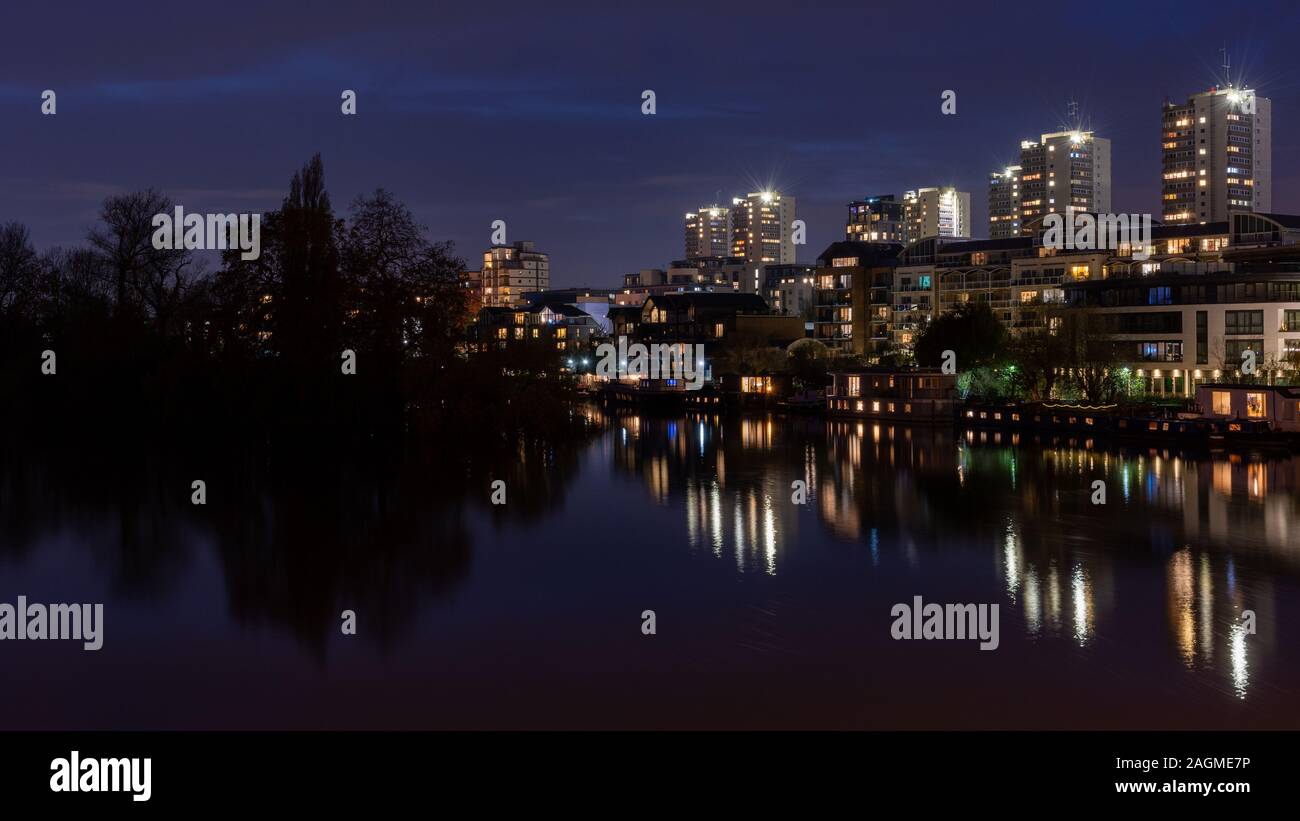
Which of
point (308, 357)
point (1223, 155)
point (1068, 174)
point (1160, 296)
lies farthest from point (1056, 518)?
point (1068, 174)

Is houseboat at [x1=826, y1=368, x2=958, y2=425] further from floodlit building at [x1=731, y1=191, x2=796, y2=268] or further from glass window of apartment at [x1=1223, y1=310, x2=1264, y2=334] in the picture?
floodlit building at [x1=731, y1=191, x2=796, y2=268]

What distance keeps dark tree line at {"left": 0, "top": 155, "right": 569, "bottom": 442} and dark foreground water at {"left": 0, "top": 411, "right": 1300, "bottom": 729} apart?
25.8 feet

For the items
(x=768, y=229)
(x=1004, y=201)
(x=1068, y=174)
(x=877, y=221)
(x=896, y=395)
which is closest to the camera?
(x=896, y=395)

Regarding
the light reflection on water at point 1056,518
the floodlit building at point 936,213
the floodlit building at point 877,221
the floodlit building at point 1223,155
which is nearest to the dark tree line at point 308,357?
the light reflection on water at point 1056,518

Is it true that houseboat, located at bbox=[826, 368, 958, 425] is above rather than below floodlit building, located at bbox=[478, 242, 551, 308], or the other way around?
below

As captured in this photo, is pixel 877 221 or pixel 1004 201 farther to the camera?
pixel 1004 201

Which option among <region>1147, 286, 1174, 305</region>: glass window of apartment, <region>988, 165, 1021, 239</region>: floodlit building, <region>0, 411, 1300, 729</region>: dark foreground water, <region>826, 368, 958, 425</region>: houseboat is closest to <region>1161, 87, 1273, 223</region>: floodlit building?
<region>988, 165, 1021, 239</region>: floodlit building

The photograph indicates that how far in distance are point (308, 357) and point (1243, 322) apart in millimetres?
34874

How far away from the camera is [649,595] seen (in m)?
16.3

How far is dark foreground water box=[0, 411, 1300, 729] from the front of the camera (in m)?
11.7

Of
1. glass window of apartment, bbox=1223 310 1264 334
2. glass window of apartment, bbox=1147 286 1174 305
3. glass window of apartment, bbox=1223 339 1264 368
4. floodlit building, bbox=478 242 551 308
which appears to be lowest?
glass window of apartment, bbox=1223 339 1264 368

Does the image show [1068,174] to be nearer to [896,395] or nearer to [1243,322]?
[1243,322]

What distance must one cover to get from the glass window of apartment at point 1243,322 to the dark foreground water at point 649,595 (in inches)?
710
